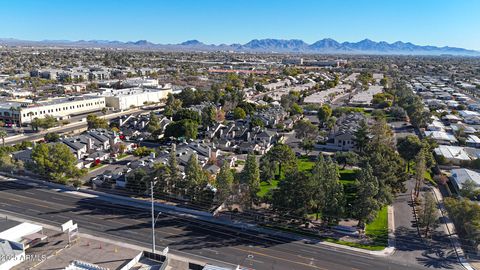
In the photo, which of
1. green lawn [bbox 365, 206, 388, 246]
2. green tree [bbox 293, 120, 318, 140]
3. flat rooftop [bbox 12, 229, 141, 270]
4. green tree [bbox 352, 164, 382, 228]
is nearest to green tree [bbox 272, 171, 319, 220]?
green tree [bbox 352, 164, 382, 228]

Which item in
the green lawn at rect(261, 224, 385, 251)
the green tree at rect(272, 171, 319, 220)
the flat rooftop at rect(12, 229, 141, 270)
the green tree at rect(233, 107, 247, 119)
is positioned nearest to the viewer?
the flat rooftop at rect(12, 229, 141, 270)

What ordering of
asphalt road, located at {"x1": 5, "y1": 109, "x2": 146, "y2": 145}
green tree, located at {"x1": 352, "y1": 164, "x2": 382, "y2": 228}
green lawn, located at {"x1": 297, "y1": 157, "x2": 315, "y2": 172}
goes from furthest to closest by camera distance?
asphalt road, located at {"x1": 5, "y1": 109, "x2": 146, "y2": 145}, green lawn, located at {"x1": 297, "y1": 157, "x2": 315, "y2": 172}, green tree, located at {"x1": 352, "y1": 164, "x2": 382, "y2": 228}

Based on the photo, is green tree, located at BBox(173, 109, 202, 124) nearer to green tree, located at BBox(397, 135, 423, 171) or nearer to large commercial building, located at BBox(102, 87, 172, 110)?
large commercial building, located at BBox(102, 87, 172, 110)

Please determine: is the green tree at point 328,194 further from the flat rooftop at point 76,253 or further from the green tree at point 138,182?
the green tree at point 138,182

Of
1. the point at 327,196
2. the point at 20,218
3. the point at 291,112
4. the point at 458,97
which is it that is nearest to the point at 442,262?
the point at 327,196

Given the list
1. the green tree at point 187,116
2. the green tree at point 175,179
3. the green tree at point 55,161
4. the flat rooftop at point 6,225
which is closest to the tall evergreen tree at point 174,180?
the green tree at point 175,179

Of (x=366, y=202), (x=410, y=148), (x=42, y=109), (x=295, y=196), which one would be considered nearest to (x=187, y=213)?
(x=295, y=196)
